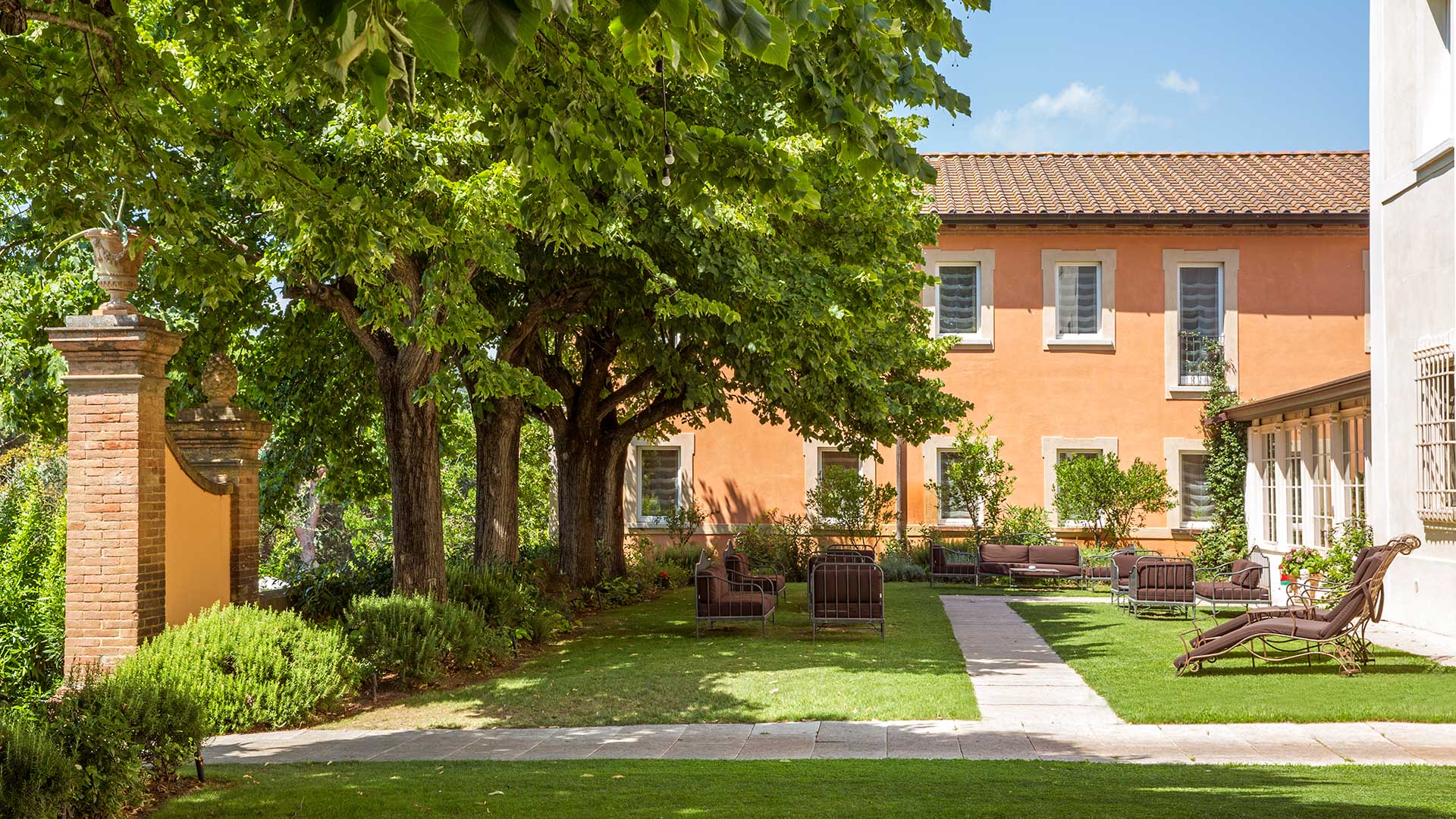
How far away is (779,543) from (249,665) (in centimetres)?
1515

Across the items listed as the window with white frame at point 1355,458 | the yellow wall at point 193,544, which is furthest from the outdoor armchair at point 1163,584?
the yellow wall at point 193,544

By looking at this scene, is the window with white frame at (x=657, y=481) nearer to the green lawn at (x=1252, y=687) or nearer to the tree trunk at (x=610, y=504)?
the tree trunk at (x=610, y=504)

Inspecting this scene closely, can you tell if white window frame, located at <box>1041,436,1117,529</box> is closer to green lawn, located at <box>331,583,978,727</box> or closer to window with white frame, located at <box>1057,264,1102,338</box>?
window with white frame, located at <box>1057,264,1102,338</box>

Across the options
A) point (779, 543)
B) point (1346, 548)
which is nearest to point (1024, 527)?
point (779, 543)

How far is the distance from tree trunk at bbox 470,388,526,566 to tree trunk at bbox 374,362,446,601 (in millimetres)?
3007

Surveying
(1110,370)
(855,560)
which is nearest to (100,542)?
(855,560)

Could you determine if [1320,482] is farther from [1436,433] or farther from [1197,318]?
[1197,318]

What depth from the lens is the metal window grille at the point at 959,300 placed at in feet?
83.9

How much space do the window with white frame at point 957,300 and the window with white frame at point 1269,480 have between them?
7.03 metres

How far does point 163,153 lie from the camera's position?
8.19 meters

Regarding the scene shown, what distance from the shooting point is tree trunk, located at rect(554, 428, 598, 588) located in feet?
63.1

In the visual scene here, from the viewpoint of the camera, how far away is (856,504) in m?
24.6

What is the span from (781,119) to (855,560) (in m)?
7.09

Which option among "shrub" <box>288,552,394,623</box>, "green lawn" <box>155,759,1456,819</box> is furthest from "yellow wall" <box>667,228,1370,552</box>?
"green lawn" <box>155,759,1456,819</box>
